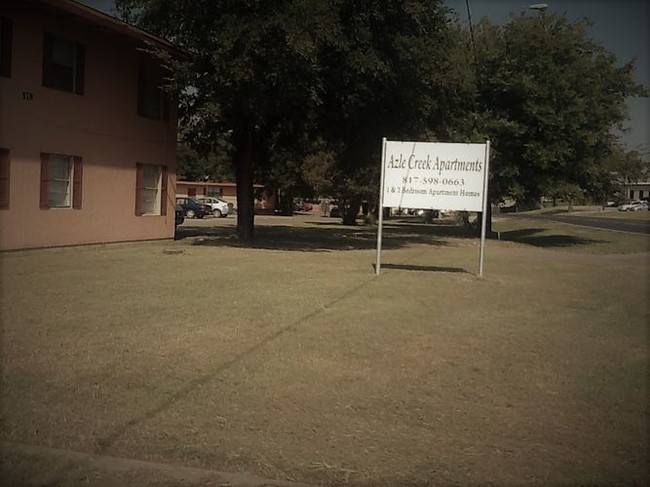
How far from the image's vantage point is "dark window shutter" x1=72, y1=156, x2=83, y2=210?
17969mm

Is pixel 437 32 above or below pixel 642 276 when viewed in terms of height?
above

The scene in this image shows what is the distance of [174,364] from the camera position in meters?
6.68

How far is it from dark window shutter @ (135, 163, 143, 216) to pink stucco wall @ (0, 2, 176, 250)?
Result: 0.58ft

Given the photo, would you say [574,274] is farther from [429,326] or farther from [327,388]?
[327,388]

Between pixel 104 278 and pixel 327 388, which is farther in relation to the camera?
pixel 104 278

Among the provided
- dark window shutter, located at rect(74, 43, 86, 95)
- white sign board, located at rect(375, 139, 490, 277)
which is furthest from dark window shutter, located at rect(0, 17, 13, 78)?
white sign board, located at rect(375, 139, 490, 277)

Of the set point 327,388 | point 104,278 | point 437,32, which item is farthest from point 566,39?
point 327,388

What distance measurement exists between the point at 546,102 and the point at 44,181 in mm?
17521

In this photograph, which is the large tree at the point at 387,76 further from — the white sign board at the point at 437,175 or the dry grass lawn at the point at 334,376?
the dry grass lawn at the point at 334,376

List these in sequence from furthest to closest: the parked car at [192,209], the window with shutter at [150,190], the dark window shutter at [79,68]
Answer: the parked car at [192,209]
the window with shutter at [150,190]
the dark window shutter at [79,68]

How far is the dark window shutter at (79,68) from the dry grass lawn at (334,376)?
21.8 feet

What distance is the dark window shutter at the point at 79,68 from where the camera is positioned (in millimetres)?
17766

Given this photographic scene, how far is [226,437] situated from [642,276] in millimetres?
13211

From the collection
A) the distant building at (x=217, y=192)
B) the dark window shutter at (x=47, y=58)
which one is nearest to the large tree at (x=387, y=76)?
the dark window shutter at (x=47, y=58)
